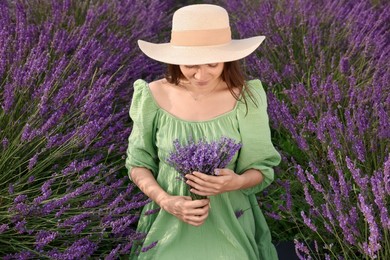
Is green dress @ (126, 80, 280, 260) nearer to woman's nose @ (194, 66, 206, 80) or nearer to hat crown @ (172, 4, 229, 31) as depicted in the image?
woman's nose @ (194, 66, 206, 80)

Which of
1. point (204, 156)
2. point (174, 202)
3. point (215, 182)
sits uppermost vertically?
point (204, 156)

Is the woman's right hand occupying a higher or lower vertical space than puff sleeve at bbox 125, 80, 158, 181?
lower

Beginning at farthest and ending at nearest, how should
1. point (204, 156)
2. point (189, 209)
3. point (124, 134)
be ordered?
point (124, 134) < point (189, 209) < point (204, 156)

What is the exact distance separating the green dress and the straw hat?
7.4 inches

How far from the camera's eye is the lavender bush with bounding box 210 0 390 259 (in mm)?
1883

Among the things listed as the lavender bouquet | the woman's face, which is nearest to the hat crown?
the woman's face

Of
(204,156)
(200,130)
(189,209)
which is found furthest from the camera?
(200,130)

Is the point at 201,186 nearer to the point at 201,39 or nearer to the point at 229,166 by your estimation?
the point at 229,166

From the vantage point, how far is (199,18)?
72.6 inches

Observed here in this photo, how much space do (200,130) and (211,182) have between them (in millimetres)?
264

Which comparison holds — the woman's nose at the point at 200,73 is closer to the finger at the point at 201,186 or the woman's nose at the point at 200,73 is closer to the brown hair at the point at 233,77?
the brown hair at the point at 233,77

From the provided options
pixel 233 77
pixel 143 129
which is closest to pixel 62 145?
pixel 143 129

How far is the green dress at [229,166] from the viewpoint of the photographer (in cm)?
195

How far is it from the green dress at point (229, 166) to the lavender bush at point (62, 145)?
12 centimetres
